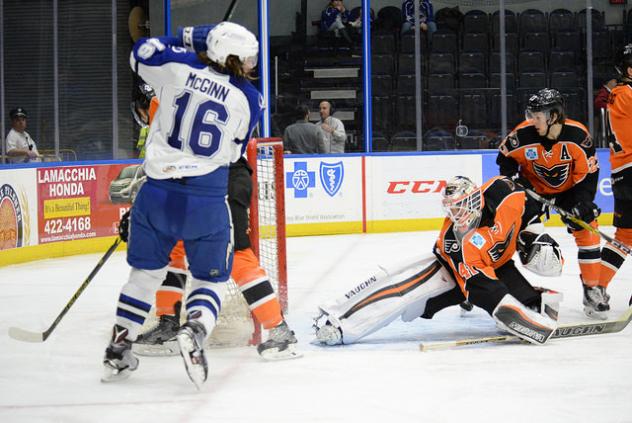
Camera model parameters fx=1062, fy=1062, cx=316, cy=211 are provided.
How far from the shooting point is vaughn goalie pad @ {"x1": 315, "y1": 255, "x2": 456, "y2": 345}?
421cm

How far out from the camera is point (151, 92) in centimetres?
523

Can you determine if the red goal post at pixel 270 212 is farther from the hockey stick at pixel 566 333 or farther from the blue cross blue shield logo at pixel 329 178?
the blue cross blue shield logo at pixel 329 178

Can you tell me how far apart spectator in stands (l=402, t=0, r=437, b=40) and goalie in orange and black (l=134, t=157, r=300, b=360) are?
19.5 ft

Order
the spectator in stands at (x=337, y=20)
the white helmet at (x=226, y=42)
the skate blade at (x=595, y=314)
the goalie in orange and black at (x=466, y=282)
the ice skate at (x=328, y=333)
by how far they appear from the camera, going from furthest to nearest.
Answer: the spectator in stands at (x=337, y=20) < the skate blade at (x=595, y=314) < the ice skate at (x=328, y=333) < the goalie in orange and black at (x=466, y=282) < the white helmet at (x=226, y=42)

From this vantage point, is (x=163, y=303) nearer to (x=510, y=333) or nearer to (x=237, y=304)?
(x=237, y=304)

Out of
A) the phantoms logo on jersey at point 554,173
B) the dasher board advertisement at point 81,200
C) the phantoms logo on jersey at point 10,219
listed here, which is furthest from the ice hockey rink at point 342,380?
the dasher board advertisement at point 81,200

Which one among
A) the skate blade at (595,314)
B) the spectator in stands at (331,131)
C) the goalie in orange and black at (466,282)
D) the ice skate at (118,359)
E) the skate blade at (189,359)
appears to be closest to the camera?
the skate blade at (189,359)

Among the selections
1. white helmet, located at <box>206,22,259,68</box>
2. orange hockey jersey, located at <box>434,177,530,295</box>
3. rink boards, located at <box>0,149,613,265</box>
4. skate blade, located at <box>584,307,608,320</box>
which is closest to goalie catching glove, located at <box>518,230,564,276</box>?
orange hockey jersey, located at <box>434,177,530,295</box>

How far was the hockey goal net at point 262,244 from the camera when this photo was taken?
4375 millimetres

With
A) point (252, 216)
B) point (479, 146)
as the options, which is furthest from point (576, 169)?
point (479, 146)

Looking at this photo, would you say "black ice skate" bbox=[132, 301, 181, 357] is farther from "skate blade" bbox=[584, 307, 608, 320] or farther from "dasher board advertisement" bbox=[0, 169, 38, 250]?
→ "dasher board advertisement" bbox=[0, 169, 38, 250]

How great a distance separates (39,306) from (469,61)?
225 inches

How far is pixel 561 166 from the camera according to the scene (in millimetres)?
4855

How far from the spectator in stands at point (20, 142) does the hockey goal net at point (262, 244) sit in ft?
11.4
